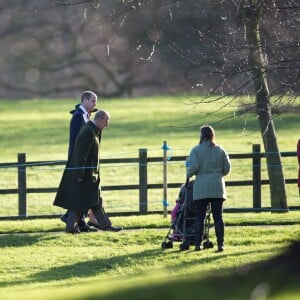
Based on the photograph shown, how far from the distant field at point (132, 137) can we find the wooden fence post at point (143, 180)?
63 centimetres

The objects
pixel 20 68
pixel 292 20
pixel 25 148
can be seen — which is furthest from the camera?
pixel 20 68

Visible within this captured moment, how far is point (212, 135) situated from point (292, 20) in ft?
5.88

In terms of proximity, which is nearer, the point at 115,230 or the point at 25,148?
the point at 115,230

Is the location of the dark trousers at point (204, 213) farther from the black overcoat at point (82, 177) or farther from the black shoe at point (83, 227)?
the black shoe at point (83, 227)

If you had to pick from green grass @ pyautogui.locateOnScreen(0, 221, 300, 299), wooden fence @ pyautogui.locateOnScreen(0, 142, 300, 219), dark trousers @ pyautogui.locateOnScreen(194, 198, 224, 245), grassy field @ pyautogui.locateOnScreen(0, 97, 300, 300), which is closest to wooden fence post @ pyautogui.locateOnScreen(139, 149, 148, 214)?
wooden fence @ pyautogui.locateOnScreen(0, 142, 300, 219)

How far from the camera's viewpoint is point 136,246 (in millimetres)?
11570

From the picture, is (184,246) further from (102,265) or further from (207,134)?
(207,134)

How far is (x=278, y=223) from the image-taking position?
1373 cm

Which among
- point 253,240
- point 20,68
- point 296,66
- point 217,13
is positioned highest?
point 20,68

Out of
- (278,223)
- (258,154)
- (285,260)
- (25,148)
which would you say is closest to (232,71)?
(278,223)

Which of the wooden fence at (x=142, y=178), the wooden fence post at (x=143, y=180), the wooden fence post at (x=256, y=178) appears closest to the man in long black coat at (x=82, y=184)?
the wooden fence at (x=142, y=178)

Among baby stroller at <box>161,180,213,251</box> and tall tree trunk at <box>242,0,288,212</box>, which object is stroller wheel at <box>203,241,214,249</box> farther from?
tall tree trunk at <box>242,0,288,212</box>

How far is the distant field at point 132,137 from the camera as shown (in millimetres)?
20500

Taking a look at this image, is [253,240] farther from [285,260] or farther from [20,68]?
[20,68]
